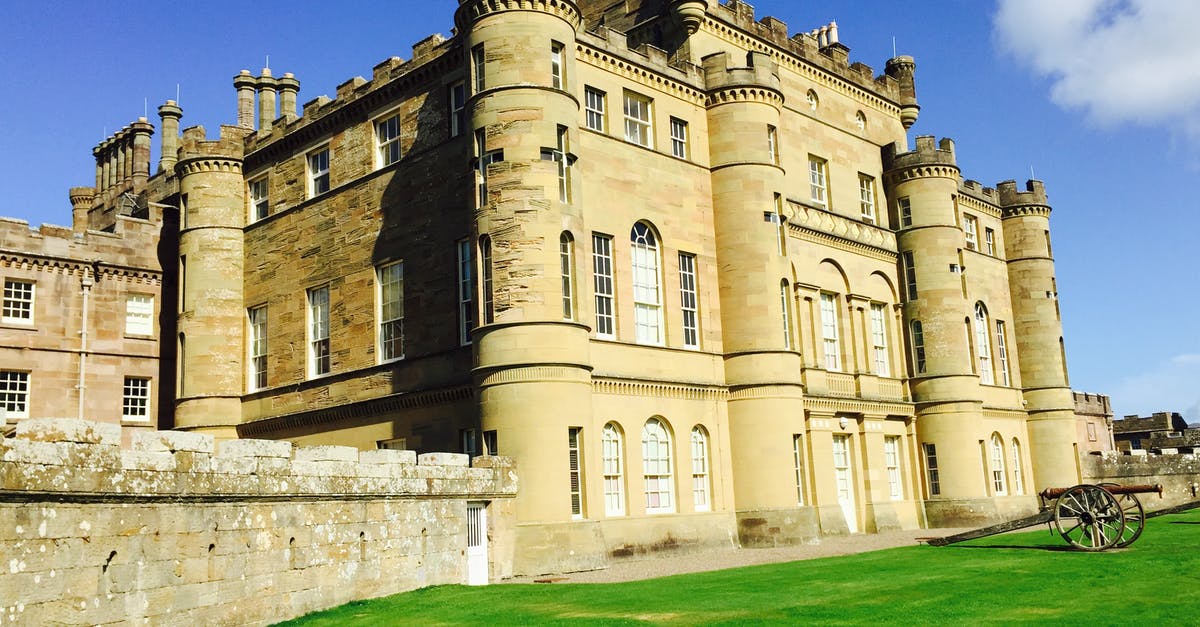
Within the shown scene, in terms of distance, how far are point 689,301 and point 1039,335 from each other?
21.2 meters

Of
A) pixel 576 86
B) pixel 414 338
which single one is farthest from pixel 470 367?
pixel 576 86

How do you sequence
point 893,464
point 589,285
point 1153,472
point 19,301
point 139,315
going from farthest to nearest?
point 1153,472, point 139,315, point 893,464, point 19,301, point 589,285

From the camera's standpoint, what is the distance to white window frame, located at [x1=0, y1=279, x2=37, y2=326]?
33.5 m

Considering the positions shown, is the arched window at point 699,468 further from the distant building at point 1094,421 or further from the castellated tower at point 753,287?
the distant building at point 1094,421

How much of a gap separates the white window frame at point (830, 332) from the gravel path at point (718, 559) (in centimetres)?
568

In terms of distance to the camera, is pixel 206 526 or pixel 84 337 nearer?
pixel 206 526

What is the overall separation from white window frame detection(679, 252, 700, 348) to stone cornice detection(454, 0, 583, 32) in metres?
7.19

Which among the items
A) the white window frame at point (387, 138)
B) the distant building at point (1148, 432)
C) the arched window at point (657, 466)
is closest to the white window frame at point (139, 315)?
the white window frame at point (387, 138)

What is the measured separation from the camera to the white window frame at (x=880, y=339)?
36344 millimetres

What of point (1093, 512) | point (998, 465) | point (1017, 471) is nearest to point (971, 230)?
point (998, 465)

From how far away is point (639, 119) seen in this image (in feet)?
95.8

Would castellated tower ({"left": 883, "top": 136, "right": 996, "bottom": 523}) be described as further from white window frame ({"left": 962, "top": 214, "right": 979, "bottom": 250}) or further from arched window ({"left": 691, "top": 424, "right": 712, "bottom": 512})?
arched window ({"left": 691, "top": 424, "right": 712, "bottom": 512})

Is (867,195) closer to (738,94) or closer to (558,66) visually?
(738,94)

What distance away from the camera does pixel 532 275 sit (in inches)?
947
